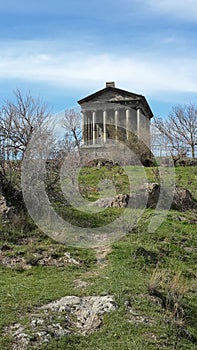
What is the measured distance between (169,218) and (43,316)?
25.5ft

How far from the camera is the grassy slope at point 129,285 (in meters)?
6.44

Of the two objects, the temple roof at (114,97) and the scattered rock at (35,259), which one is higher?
the temple roof at (114,97)

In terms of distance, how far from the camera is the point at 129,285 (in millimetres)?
8305

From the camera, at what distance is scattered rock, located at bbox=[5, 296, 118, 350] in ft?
20.5

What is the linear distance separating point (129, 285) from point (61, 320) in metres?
1.84

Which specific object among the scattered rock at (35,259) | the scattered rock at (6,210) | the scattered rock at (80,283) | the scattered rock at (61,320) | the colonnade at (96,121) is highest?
the colonnade at (96,121)

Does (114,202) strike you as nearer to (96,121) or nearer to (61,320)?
(61,320)

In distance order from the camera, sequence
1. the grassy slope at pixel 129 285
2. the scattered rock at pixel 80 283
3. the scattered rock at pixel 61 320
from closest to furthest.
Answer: the scattered rock at pixel 61 320 < the grassy slope at pixel 129 285 < the scattered rock at pixel 80 283

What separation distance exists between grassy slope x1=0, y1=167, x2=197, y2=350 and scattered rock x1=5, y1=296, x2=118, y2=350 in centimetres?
15

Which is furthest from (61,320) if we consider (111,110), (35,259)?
(111,110)

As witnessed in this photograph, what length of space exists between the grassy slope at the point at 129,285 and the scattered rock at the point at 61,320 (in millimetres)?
146

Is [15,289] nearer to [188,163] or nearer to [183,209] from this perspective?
[183,209]

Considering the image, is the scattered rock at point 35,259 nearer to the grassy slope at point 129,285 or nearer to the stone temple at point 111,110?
the grassy slope at point 129,285

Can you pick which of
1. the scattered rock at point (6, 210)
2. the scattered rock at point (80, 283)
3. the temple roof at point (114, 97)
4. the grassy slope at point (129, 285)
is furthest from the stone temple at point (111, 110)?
the scattered rock at point (80, 283)
